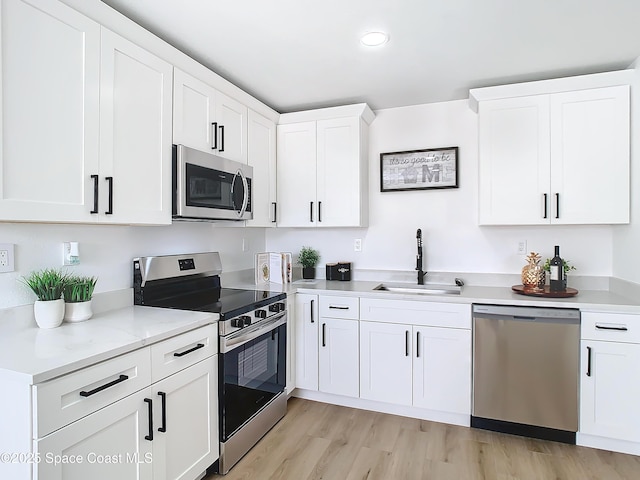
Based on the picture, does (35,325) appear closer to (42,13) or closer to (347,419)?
(42,13)

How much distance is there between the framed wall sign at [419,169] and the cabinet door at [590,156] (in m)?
0.74

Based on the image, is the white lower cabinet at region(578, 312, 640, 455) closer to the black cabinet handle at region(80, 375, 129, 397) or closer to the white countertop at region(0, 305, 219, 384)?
the white countertop at region(0, 305, 219, 384)

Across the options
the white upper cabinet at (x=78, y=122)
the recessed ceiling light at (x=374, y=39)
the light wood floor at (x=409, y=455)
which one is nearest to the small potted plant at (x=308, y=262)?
the light wood floor at (x=409, y=455)

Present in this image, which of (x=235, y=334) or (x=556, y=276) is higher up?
(x=556, y=276)

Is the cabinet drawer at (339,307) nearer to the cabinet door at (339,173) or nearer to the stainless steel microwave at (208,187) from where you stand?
the cabinet door at (339,173)

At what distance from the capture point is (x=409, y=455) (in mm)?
2250

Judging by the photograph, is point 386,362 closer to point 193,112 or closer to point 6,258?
point 193,112

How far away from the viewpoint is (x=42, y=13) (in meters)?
1.45

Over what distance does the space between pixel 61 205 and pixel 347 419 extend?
7.31 feet

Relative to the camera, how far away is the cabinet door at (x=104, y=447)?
1.18 m

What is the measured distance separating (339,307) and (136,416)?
1586mm

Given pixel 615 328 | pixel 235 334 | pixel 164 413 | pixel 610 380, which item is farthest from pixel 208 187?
pixel 610 380

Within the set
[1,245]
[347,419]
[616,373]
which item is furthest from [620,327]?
[1,245]

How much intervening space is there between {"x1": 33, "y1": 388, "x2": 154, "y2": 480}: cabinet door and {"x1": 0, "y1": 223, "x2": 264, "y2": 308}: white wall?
715mm
